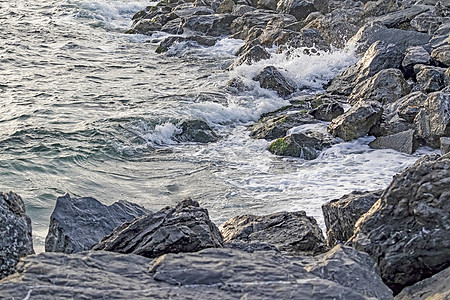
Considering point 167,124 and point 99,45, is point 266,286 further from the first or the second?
point 99,45

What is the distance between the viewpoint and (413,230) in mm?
4332

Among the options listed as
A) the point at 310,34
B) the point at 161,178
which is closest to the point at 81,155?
the point at 161,178

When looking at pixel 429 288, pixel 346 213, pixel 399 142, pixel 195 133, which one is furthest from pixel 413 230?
pixel 195 133

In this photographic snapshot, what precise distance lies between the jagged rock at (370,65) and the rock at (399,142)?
3387 mm

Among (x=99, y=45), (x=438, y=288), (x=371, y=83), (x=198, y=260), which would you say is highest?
(x=198, y=260)

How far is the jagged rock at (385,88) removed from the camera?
39.3 ft

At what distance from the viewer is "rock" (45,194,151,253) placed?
5.27 meters

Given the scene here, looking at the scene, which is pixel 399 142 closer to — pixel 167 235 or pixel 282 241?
pixel 282 241

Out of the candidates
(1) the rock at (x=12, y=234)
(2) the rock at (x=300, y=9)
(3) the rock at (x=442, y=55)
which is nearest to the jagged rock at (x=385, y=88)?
(3) the rock at (x=442, y=55)

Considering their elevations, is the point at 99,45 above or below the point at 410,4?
below

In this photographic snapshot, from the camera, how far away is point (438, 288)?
3938 millimetres

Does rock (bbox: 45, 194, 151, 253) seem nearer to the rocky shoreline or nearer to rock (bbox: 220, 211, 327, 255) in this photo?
the rocky shoreline

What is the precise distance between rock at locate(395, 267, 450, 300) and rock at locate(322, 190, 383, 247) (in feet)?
3.91

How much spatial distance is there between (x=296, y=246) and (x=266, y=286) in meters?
2.05
